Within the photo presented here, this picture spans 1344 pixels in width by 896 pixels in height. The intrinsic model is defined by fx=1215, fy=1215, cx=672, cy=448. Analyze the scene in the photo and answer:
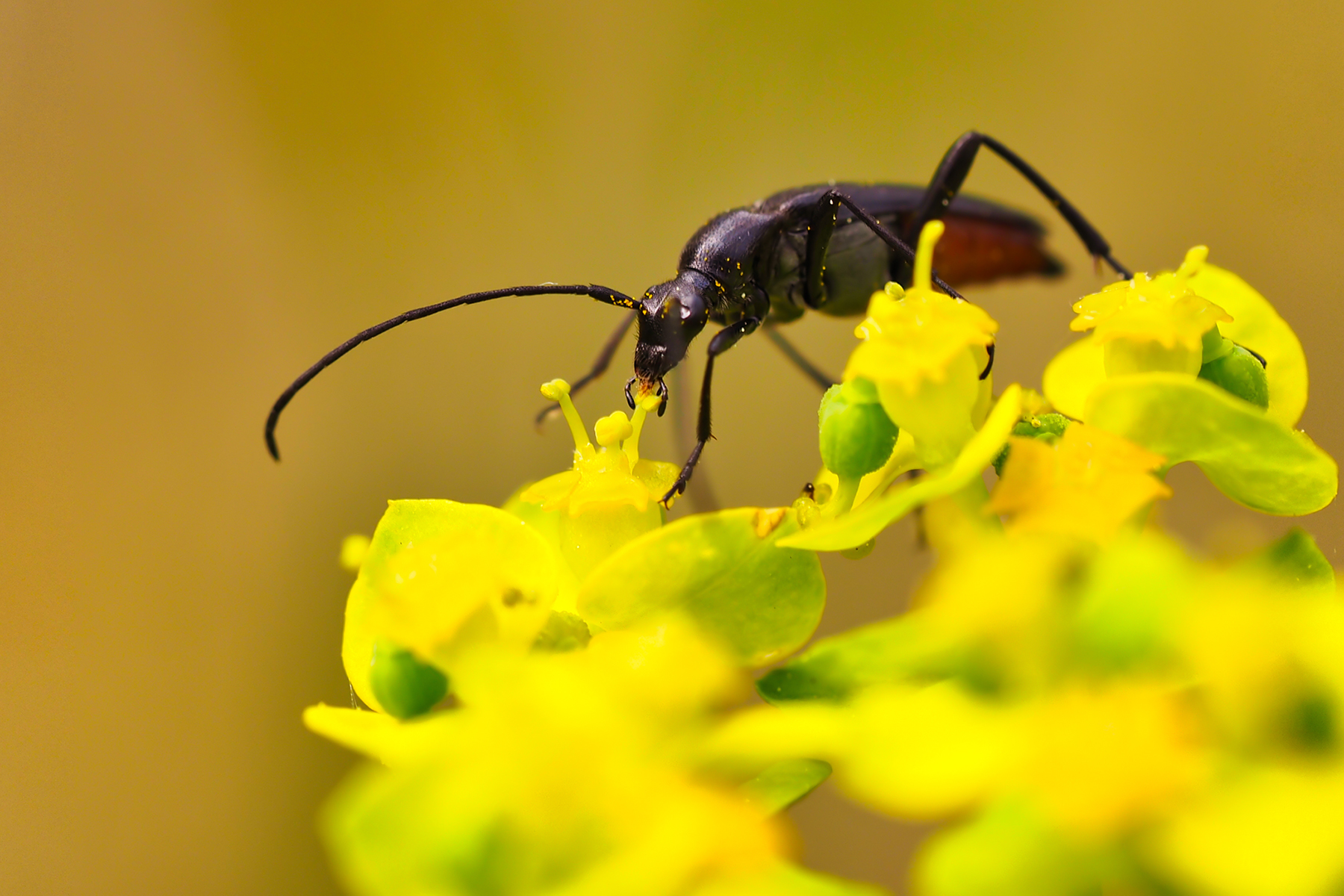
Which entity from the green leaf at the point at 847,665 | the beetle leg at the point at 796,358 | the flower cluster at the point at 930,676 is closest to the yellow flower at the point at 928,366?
the flower cluster at the point at 930,676

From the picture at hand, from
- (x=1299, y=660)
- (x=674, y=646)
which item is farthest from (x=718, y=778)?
(x=1299, y=660)

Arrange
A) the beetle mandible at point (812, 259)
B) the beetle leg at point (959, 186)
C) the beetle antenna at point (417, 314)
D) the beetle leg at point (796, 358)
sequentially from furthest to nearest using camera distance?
the beetle leg at point (796, 358) → the beetle leg at point (959, 186) → the beetle mandible at point (812, 259) → the beetle antenna at point (417, 314)

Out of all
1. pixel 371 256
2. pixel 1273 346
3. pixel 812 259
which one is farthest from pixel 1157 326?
pixel 371 256

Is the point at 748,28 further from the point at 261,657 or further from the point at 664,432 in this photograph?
the point at 261,657

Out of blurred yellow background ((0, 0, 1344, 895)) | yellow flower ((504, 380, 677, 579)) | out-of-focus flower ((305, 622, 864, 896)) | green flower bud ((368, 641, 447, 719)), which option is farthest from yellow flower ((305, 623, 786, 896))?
blurred yellow background ((0, 0, 1344, 895))

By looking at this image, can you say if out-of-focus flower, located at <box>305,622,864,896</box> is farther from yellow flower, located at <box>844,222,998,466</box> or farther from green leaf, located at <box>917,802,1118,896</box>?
yellow flower, located at <box>844,222,998,466</box>

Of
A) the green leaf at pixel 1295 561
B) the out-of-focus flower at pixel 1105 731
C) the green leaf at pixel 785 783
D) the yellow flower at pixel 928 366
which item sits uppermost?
the yellow flower at pixel 928 366

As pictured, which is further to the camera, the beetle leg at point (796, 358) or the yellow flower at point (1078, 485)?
the beetle leg at point (796, 358)

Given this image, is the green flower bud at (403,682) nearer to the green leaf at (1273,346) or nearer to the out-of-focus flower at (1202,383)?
the out-of-focus flower at (1202,383)
